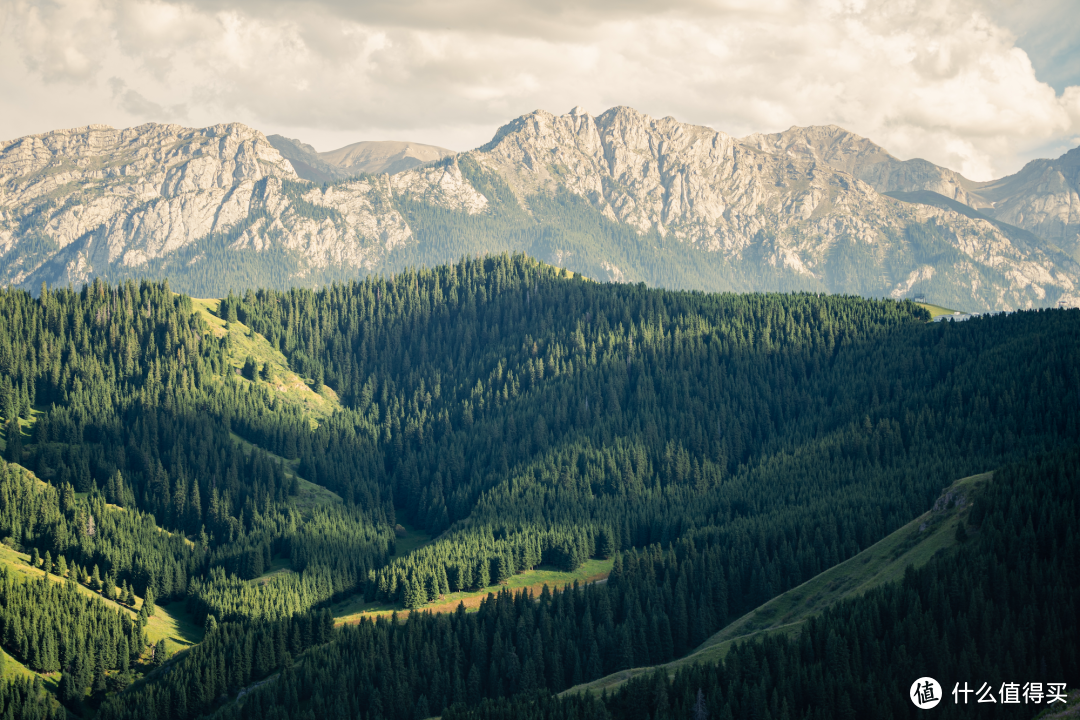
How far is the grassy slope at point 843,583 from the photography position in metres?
147

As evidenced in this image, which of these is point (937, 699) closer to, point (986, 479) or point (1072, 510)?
point (1072, 510)

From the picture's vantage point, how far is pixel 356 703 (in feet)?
500

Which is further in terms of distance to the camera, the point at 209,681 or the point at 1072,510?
the point at 209,681

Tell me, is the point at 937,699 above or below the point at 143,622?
A: above

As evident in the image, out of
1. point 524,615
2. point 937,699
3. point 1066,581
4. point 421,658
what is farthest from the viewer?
point 524,615

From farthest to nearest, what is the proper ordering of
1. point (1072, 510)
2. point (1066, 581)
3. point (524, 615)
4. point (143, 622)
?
point (143, 622), point (524, 615), point (1072, 510), point (1066, 581)

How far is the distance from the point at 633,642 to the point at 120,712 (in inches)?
3546

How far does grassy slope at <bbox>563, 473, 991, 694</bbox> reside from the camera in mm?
146625

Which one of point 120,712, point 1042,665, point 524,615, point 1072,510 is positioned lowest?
point 120,712

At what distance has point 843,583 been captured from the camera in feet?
520

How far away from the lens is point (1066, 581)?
418ft

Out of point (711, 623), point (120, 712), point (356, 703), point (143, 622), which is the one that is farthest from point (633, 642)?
point (143, 622)

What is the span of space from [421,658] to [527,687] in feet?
65.5

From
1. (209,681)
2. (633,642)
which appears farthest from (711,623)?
(209,681)
